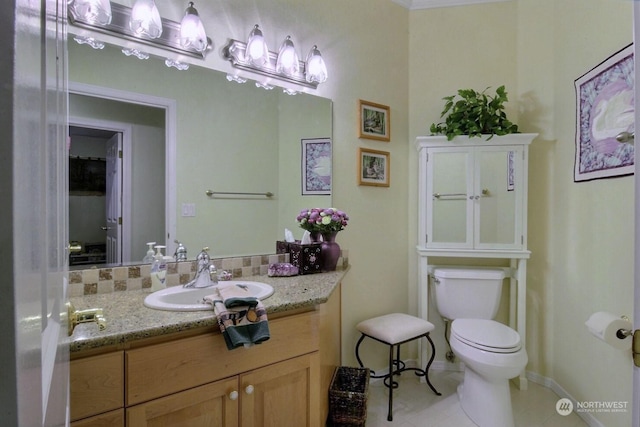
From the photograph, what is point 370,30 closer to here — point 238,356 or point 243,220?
point 243,220

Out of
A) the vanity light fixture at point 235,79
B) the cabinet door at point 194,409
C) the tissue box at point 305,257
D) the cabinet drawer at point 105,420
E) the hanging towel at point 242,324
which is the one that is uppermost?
the vanity light fixture at point 235,79

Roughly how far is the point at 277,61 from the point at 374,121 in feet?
2.59

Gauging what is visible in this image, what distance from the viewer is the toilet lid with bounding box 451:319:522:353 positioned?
1.70m

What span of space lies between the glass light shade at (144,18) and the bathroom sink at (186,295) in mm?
1157

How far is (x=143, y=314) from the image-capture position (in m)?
1.09

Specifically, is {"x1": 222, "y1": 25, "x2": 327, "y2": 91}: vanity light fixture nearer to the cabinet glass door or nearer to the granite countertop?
the cabinet glass door

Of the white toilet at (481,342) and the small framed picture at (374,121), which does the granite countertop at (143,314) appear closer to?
the white toilet at (481,342)

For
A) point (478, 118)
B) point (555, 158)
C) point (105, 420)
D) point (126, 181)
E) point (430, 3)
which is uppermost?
point (430, 3)

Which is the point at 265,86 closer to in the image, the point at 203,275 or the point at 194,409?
the point at 203,275

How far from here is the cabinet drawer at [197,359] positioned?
38.2 inches

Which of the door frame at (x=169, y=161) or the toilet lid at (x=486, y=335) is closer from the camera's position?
the door frame at (x=169, y=161)

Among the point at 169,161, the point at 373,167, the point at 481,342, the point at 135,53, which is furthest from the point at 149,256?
the point at 481,342

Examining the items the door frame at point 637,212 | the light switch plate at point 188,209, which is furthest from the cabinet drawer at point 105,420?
the door frame at point 637,212

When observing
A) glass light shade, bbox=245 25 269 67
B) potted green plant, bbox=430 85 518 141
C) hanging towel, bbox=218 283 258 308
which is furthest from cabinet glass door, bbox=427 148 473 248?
hanging towel, bbox=218 283 258 308
